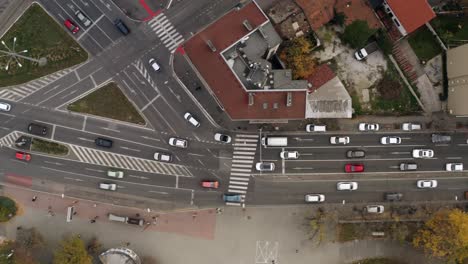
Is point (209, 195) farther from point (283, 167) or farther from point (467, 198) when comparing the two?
point (467, 198)

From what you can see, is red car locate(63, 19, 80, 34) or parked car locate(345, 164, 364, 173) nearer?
red car locate(63, 19, 80, 34)

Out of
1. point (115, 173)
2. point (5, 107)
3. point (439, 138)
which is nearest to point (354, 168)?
point (439, 138)

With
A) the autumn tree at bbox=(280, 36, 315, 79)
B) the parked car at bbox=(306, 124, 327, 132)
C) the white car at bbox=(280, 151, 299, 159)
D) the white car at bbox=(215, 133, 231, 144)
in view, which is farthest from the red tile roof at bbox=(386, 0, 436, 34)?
the white car at bbox=(215, 133, 231, 144)

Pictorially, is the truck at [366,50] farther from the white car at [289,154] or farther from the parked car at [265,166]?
the parked car at [265,166]

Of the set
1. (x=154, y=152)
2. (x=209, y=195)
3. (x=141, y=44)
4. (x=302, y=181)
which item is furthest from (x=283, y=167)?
(x=141, y=44)

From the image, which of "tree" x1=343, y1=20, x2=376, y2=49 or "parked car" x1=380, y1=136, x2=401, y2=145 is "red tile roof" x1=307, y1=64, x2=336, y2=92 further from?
"parked car" x1=380, y1=136, x2=401, y2=145

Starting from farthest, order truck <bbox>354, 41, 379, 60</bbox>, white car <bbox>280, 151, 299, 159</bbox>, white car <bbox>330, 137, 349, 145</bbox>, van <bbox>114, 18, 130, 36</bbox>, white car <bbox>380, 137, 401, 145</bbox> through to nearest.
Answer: white car <bbox>380, 137, 401, 145</bbox>
white car <bbox>330, 137, 349, 145</bbox>
white car <bbox>280, 151, 299, 159</bbox>
truck <bbox>354, 41, 379, 60</bbox>
van <bbox>114, 18, 130, 36</bbox>
